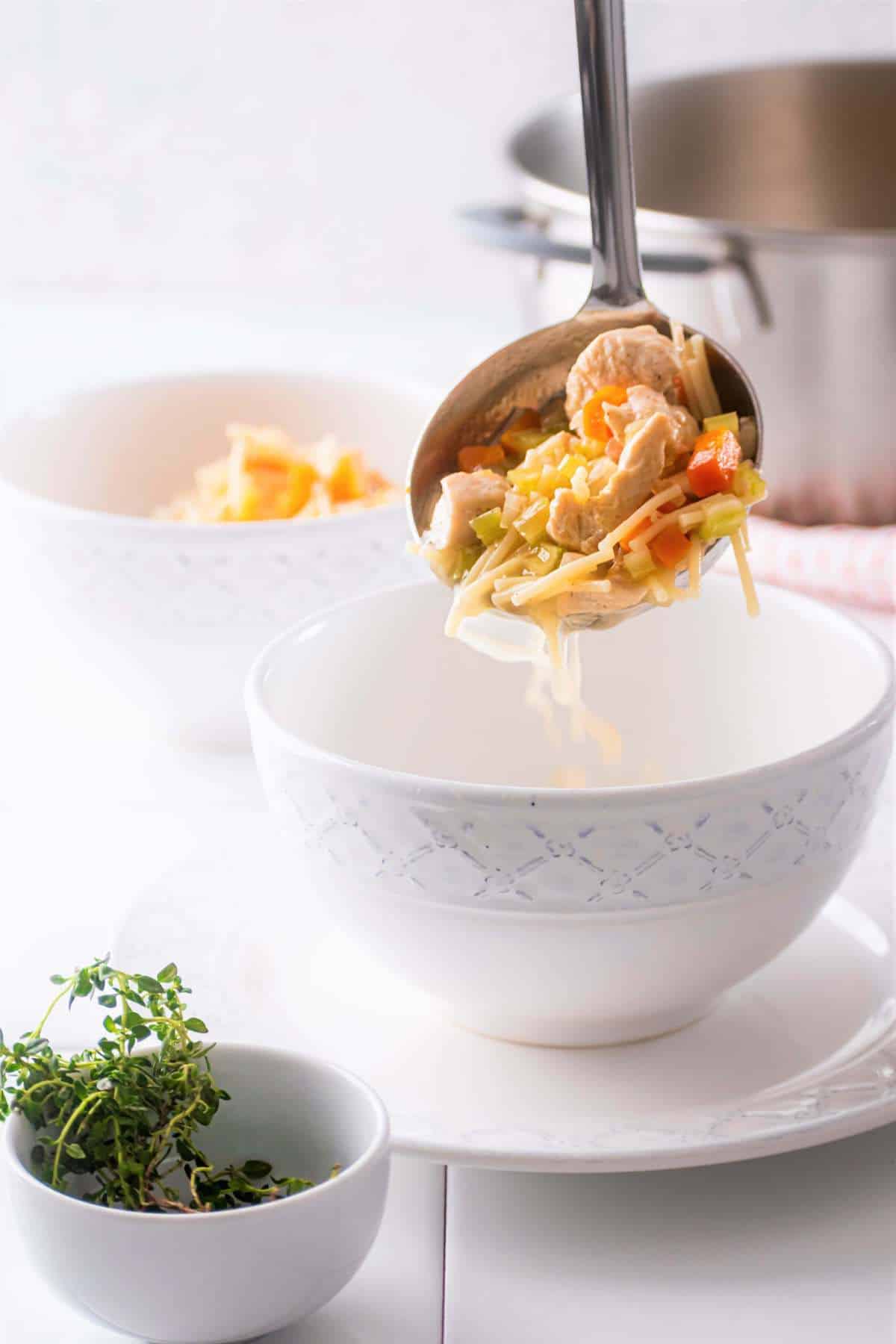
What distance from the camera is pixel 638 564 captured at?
44.9 inches

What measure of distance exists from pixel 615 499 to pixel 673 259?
2.24 ft

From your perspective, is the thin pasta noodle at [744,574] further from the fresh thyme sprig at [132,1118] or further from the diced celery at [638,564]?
the fresh thyme sprig at [132,1118]

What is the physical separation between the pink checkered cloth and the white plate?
0.63m

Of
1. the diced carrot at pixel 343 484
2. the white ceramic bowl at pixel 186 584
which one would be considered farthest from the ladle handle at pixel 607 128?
the diced carrot at pixel 343 484

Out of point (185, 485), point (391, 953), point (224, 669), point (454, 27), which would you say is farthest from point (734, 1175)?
point (454, 27)

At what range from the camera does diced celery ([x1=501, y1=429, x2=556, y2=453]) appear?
1275 mm

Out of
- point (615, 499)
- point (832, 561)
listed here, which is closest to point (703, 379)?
point (615, 499)

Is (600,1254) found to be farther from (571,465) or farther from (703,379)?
(703,379)

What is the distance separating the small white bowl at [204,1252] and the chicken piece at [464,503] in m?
0.46

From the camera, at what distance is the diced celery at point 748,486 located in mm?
1171

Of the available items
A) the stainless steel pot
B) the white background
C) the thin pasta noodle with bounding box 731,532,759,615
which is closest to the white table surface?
the thin pasta noodle with bounding box 731,532,759,615

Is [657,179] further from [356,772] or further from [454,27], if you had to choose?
[356,772]

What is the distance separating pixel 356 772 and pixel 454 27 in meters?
2.32

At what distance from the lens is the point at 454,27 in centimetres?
297
